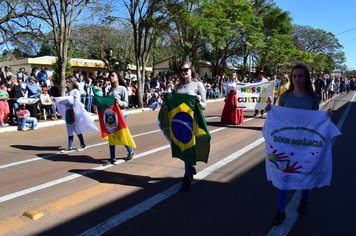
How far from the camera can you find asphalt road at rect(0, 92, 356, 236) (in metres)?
3.54

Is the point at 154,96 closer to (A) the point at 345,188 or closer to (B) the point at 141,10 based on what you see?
(B) the point at 141,10

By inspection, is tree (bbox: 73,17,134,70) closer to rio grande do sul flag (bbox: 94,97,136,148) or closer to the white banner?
the white banner

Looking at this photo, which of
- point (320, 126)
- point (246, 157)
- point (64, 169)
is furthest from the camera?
point (246, 157)

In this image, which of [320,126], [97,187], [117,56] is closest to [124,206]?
[97,187]

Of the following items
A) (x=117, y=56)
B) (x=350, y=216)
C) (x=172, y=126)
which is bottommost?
(x=350, y=216)

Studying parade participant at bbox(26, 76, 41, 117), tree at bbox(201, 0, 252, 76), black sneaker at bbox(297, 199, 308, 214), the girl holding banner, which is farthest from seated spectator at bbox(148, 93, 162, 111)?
black sneaker at bbox(297, 199, 308, 214)

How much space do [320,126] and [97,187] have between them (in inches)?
Result: 139

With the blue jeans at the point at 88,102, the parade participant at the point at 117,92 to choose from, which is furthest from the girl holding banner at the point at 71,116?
the blue jeans at the point at 88,102

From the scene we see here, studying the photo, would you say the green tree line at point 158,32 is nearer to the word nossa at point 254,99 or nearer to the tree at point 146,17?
the tree at point 146,17

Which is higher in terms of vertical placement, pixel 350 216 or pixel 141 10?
pixel 141 10

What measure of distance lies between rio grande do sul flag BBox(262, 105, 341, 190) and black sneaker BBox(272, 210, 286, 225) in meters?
0.33

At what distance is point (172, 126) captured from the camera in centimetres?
475

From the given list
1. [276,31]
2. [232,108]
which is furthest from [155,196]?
[276,31]

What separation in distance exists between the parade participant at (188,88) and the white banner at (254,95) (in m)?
6.36
